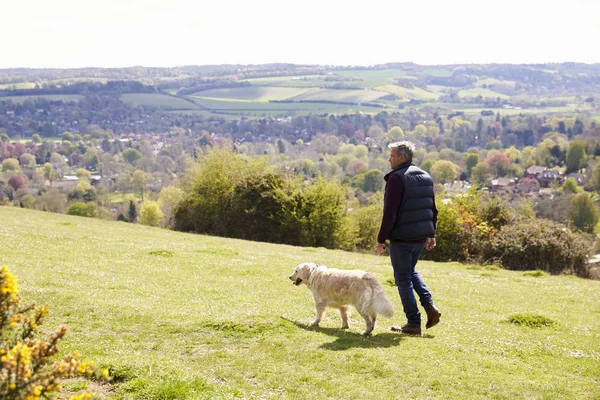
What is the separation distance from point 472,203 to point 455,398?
3501 cm

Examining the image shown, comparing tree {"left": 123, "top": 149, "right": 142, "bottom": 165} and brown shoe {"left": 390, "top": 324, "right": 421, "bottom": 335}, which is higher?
brown shoe {"left": 390, "top": 324, "right": 421, "bottom": 335}

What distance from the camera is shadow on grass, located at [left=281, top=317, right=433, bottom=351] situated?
9930 mm

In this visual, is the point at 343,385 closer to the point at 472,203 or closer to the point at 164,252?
the point at 164,252

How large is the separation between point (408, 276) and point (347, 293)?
4.37 feet

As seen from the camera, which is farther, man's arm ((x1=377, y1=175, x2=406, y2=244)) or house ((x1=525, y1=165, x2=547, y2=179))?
house ((x1=525, y1=165, x2=547, y2=179))

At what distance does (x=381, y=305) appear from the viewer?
35.4 ft

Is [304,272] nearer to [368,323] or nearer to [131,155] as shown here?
[368,323]

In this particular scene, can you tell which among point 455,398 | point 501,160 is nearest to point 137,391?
point 455,398

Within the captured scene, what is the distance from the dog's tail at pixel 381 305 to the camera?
1078 cm

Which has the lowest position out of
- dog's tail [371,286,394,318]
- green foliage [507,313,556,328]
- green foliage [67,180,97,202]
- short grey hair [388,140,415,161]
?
green foliage [67,180,97,202]

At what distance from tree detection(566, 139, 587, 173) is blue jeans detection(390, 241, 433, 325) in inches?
6157

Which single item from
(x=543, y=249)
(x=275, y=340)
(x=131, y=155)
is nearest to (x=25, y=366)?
(x=275, y=340)

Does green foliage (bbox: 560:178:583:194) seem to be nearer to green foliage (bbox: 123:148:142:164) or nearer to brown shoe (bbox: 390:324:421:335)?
brown shoe (bbox: 390:324:421:335)

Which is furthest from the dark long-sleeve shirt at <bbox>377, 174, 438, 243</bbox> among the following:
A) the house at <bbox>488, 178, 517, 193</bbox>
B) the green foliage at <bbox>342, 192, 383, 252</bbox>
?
the house at <bbox>488, 178, 517, 193</bbox>
